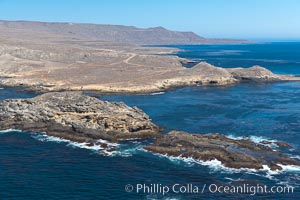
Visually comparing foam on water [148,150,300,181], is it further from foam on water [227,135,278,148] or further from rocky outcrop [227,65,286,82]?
rocky outcrop [227,65,286,82]

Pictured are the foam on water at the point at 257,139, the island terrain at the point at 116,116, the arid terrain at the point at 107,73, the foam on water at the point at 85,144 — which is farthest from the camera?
the arid terrain at the point at 107,73

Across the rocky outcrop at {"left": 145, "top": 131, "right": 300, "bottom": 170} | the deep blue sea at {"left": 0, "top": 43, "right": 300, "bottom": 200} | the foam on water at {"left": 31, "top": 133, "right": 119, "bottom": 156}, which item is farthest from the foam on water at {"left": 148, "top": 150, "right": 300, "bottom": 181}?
the foam on water at {"left": 31, "top": 133, "right": 119, "bottom": 156}

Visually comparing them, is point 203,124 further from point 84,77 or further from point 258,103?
point 84,77

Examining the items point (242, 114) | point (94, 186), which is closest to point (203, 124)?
point (242, 114)

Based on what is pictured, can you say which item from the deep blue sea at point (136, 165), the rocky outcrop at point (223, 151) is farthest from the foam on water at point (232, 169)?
the rocky outcrop at point (223, 151)

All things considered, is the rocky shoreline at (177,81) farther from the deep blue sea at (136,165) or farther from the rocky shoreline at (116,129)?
the rocky shoreline at (116,129)

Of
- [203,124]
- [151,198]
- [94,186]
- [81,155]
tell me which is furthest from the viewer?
[203,124]

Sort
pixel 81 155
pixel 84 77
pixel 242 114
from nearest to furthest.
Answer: pixel 81 155, pixel 242 114, pixel 84 77

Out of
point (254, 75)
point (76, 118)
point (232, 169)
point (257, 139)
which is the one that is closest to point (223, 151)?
point (232, 169)
